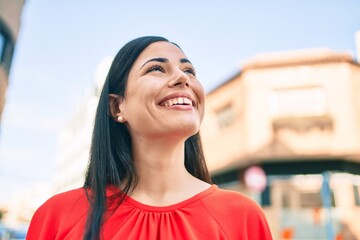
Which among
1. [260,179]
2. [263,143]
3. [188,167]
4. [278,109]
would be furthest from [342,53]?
[188,167]

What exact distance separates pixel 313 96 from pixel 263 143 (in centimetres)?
253

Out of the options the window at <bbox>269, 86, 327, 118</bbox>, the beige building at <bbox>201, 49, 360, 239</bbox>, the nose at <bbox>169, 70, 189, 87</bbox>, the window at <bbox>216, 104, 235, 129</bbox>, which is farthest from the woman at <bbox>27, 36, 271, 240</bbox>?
the window at <bbox>216, 104, 235, 129</bbox>

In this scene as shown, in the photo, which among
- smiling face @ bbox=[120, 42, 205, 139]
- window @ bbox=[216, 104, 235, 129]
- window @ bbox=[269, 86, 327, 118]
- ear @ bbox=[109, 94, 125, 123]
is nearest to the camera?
smiling face @ bbox=[120, 42, 205, 139]

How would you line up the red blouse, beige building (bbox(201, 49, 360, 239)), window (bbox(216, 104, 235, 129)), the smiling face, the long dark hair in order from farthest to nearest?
window (bbox(216, 104, 235, 129)), beige building (bbox(201, 49, 360, 239)), the long dark hair, the smiling face, the red blouse

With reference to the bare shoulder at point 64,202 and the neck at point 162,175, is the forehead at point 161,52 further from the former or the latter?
the bare shoulder at point 64,202

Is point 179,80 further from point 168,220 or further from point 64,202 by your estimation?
point 64,202

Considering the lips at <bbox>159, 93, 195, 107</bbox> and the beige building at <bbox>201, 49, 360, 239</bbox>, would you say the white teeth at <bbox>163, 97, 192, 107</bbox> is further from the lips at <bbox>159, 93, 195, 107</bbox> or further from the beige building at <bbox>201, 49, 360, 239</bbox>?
the beige building at <bbox>201, 49, 360, 239</bbox>

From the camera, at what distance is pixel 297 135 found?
39.9 ft

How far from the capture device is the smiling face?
1469 mm

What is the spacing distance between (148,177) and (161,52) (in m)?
0.59

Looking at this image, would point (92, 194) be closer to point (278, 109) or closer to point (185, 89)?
point (185, 89)

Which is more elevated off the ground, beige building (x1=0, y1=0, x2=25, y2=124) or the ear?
beige building (x1=0, y1=0, x2=25, y2=124)

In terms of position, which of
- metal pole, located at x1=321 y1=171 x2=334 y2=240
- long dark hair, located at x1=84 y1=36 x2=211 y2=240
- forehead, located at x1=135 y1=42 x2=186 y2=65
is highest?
forehead, located at x1=135 y1=42 x2=186 y2=65

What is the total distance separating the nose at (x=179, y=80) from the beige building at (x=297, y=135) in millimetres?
10839
